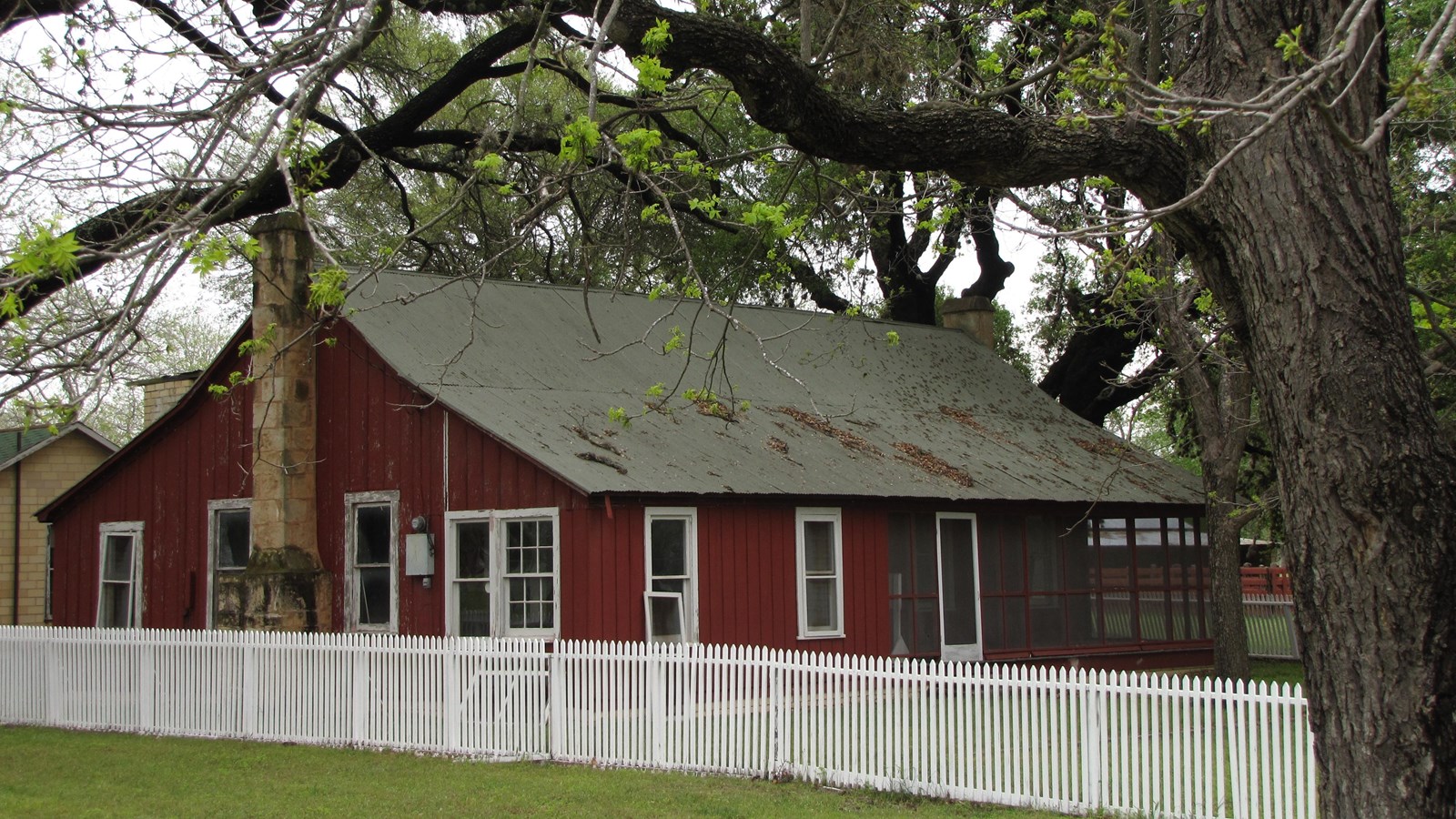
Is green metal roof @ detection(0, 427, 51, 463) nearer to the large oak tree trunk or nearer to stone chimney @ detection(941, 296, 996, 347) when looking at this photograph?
stone chimney @ detection(941, 296, 996, 347)

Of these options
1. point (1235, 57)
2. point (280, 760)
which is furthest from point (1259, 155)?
point (280, 760)

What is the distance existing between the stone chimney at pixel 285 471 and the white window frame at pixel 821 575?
237 inches

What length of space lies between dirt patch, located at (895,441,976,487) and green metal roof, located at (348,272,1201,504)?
0.19ft

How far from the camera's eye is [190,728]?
54.8ft

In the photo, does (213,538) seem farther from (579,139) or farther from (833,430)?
(579,139)

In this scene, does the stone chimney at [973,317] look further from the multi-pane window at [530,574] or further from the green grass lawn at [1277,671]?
the multi-pane window at [530,574]

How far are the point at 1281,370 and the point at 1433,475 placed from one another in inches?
29.5

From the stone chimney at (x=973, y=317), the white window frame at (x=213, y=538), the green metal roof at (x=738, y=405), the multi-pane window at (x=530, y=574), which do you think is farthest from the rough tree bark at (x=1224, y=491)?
the white window frame at (x=213, y=538)

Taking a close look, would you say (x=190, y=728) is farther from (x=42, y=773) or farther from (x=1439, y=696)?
(x=1439, y=696)

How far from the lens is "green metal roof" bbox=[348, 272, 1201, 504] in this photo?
58.9 ft

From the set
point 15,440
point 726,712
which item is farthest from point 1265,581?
point 15,440

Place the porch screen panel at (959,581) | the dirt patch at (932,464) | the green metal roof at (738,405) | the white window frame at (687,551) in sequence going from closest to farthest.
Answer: the white window frame at (687,551) < the green metal roof at (738,405) < the porch screen panel at (959,581) < the dirt patch at (932,464)

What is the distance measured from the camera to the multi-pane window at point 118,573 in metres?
21.7

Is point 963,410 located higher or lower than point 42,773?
higher
